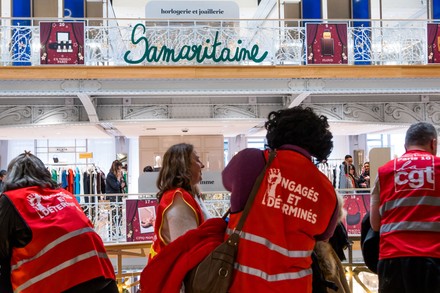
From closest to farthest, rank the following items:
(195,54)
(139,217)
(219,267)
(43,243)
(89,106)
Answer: (219,267) → (43,243) → (139,217) → (195,54) → (89,106)

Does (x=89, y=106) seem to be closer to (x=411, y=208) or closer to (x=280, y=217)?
(x=411, y=208)

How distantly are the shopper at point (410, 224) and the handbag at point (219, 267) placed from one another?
1.30 m

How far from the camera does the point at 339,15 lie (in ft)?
48.2

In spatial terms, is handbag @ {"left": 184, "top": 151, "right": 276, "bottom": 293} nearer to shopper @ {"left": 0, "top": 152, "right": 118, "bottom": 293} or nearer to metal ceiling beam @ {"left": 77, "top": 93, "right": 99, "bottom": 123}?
shopper @ {"left": 0, "top": 152, "right": 118, "bottom": 293}

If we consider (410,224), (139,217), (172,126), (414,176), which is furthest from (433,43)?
(410,224)

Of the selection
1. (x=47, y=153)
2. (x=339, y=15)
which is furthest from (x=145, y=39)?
(x=47, y=153)

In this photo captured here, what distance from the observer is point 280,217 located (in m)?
1.84

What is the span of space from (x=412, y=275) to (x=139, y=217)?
22.9ft

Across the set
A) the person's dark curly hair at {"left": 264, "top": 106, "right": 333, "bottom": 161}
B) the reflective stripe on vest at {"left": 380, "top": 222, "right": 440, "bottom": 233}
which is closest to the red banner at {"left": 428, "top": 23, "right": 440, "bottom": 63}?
the reflective stripe on vest at {"left": 380, "top": 222, "right": 440, "bottom": 233}

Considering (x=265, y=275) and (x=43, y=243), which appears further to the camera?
(x=43, y=243)

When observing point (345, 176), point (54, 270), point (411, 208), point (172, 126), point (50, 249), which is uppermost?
point (172, 126)

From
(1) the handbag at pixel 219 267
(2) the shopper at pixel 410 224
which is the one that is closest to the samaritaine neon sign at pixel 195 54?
(2) the shopper at pixel 410 224

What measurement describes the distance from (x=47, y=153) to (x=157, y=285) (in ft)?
76.7

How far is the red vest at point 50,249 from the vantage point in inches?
98.7
